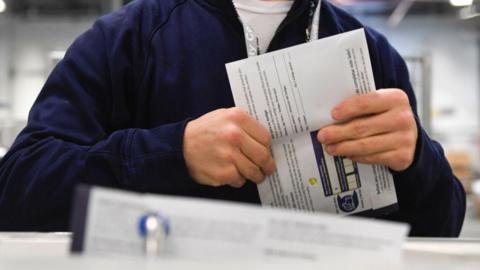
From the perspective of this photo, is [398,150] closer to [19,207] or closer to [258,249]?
[258,249]

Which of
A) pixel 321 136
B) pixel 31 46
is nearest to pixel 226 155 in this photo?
pixel 321 136

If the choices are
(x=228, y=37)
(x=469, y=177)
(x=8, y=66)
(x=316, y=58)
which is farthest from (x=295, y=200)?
(x=8, y=66)

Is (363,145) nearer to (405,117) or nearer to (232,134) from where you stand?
(405,117)

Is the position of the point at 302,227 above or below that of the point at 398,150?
above

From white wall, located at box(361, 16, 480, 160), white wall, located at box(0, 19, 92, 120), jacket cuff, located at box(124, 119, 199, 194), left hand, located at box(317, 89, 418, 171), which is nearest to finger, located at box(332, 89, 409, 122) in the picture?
left hand, located at box(317, 89, 418, 171)

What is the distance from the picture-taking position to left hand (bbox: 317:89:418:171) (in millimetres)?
666

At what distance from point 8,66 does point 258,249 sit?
34.5ft

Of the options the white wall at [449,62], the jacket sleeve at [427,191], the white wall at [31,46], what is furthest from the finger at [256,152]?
the white wall at [449,62]

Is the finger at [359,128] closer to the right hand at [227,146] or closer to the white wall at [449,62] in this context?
the right hand at [227,146]

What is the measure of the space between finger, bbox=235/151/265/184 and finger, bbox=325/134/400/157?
0.35 ft

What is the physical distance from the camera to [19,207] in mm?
757

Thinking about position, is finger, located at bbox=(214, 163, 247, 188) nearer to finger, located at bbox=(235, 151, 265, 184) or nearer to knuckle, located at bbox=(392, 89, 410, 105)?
finger, located at bbox=(235, 151, 265, 184)

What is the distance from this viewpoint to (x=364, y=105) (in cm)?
66

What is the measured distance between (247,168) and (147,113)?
0.35 meters
